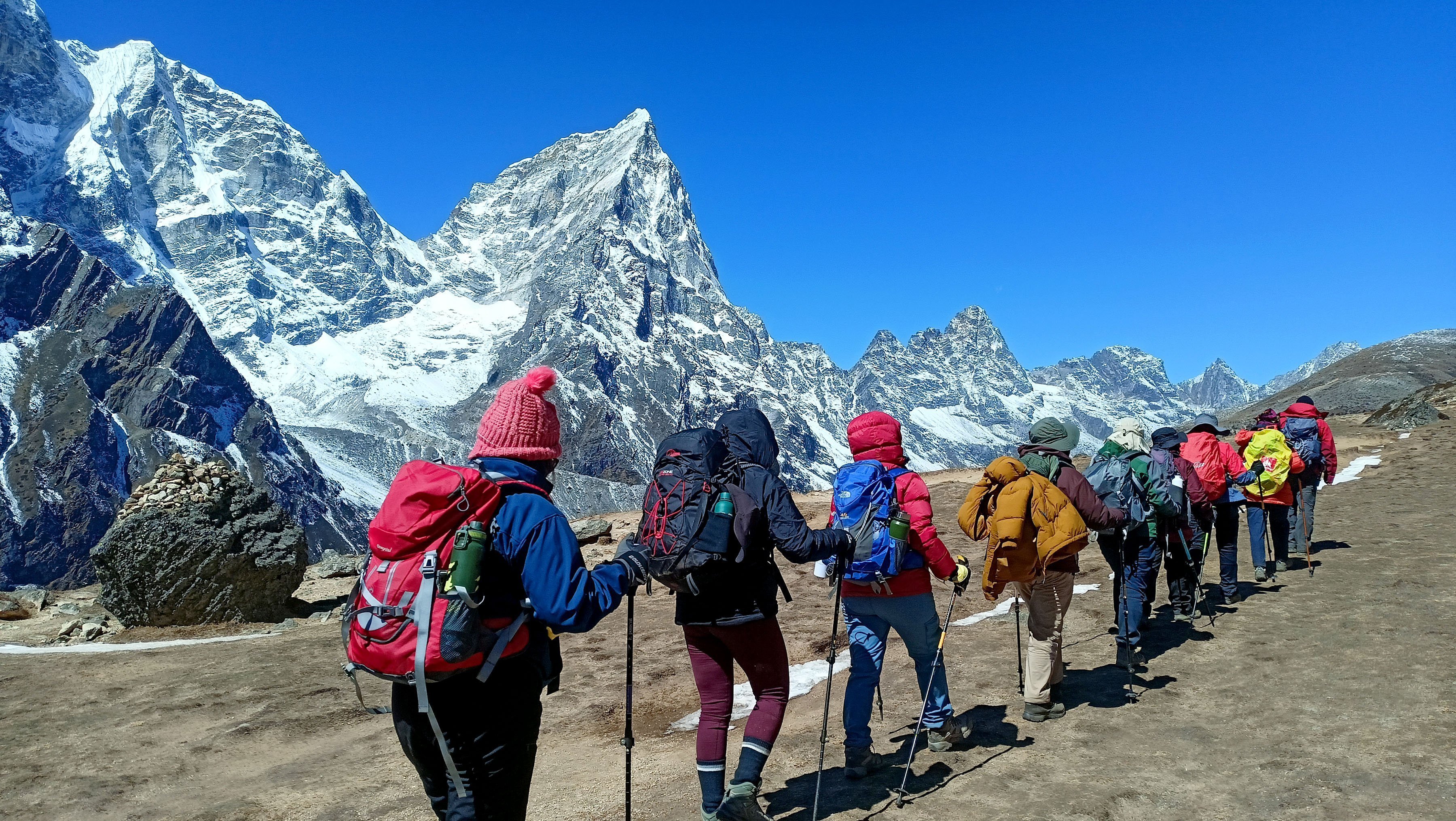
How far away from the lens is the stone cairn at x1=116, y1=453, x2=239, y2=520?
15891 mm

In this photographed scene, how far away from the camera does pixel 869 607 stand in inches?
270

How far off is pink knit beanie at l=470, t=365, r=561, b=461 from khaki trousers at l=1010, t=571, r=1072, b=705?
5096mm

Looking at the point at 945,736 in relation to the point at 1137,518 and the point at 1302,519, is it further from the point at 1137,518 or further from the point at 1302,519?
the point at 1302,519

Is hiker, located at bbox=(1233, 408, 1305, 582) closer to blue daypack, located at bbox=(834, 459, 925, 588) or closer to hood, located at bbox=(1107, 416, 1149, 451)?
hood, located at bbox=(1107, 416, 1149, 451)

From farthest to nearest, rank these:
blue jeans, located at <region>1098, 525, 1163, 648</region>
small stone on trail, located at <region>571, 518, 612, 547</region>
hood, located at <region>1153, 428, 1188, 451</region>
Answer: small stone on trail, located at <region>571, 518, 612, 547</region> → hood, located at <region>1153, 428, 1188, 451</region> → blue jeans, located at <region>1098, 525, 1163, 648</region>

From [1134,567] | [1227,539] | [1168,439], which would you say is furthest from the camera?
[1227,539]

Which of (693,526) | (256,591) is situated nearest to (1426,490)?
(693,526)

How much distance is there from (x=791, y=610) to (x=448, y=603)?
12.0 m

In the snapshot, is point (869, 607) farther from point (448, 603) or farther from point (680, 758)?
point (448, 603)

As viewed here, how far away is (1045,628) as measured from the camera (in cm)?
768

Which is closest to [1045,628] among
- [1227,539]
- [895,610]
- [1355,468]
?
[895,610]

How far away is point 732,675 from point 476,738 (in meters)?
2.40

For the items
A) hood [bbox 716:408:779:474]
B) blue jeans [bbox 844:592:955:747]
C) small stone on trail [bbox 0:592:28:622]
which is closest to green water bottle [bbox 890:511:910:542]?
blue jeans [bbox 844:592:955:747]

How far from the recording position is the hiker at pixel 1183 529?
10.6 metres
